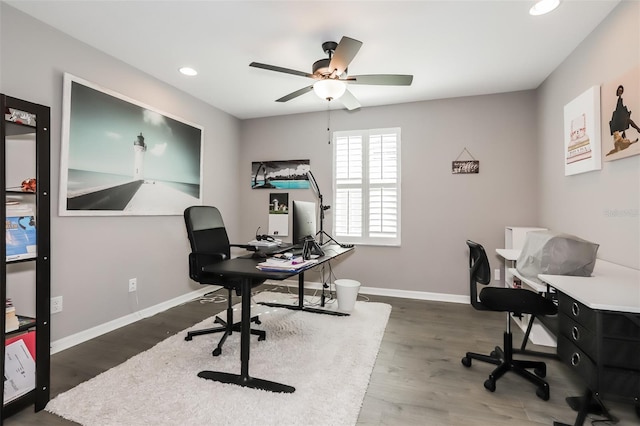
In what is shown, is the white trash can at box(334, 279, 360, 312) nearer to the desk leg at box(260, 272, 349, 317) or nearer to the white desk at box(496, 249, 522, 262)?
the desk leg at box(260, 272, 349, 317)

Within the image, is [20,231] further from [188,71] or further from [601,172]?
[601,172]

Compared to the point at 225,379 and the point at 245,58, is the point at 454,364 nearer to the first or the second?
the point at 225,379

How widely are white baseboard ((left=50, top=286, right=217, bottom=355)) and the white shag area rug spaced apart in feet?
2.18

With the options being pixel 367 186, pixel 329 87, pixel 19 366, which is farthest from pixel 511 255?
pixel 19 366

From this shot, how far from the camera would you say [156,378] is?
6.70 ft

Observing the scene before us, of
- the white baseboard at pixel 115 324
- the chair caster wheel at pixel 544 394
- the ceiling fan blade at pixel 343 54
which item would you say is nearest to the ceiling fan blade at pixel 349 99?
the ceiling fan blade at pixel 343 54

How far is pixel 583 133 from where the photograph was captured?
98.3 inches

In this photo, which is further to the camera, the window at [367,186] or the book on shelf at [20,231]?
the window at [367,186]

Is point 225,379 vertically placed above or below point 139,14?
below

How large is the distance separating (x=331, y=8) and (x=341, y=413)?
2579 mm

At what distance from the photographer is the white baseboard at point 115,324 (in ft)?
8.10

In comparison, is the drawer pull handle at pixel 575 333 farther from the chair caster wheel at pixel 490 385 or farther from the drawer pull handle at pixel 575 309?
the chair caster wheel at pixel 490 385

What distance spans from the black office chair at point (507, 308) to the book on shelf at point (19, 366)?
107 inches

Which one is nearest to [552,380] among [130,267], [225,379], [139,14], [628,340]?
[628,340]
